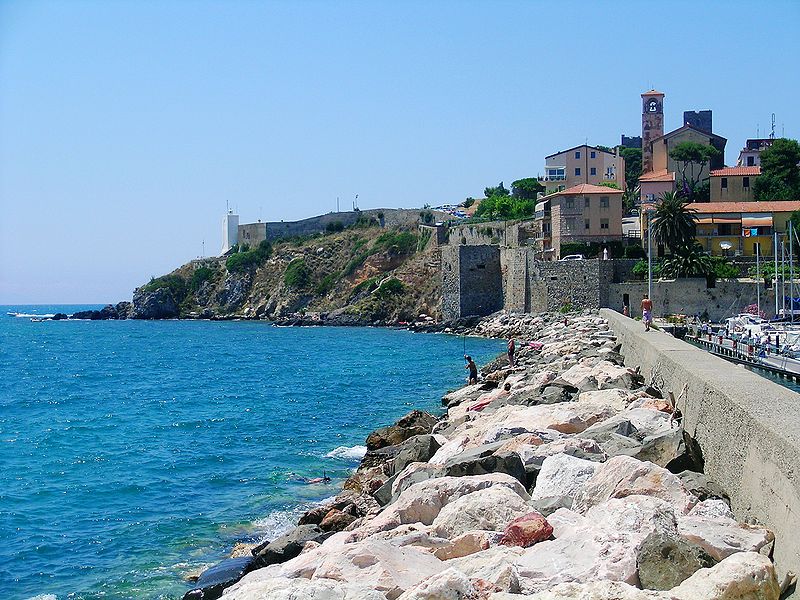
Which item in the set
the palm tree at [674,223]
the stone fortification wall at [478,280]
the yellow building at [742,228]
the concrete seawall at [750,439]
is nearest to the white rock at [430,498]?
the concrete seawall at [750,439]

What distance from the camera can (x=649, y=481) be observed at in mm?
7262

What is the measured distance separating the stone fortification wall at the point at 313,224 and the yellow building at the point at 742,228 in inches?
1311

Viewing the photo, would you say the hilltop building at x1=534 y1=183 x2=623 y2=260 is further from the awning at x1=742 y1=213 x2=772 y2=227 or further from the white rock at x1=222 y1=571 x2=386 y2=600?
the white rock at x1=222 y1=571 x2=386 y2=600

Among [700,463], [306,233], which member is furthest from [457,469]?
[306,233]

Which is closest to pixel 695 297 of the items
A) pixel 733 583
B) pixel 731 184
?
pixel 731 184

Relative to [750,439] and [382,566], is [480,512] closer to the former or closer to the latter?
[382,566]

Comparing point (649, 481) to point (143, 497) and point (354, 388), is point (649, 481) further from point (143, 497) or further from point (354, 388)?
point (354, 388)

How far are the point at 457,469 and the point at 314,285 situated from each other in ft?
239

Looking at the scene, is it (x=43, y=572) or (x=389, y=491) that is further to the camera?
(x=43, y=572)

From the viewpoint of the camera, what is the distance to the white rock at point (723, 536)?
19.4 feet

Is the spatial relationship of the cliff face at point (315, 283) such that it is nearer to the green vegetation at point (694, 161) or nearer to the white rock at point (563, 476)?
the green vegetation at point (694, 161)

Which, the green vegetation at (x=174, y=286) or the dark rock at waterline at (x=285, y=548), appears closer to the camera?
the dark rock at waterline at (x=285, y=548)

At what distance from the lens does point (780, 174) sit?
6041cm

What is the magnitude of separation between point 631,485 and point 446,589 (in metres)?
2.32
